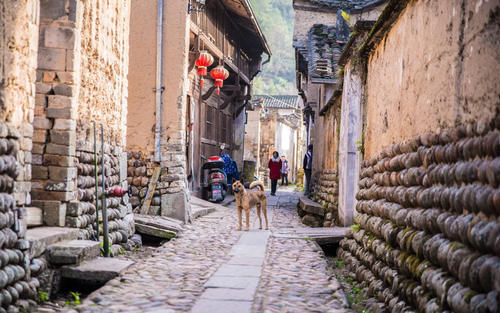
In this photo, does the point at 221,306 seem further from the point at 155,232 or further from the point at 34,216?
the point at 155,232

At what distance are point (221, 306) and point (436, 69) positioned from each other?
2.46 metres

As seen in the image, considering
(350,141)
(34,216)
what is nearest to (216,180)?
(350,141)

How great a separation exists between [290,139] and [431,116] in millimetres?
35536

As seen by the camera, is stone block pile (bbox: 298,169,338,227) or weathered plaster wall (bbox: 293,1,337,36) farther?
weathered plaster wall (bbox: 293,1,337,36)

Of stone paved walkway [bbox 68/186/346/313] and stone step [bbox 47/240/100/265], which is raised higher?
stone step [bbox 47/240/100/265]

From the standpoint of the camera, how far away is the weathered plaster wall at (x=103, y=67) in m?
6.30

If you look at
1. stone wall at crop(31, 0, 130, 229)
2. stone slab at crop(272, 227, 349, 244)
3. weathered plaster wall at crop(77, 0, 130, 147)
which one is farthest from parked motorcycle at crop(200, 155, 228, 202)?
stone wall at crop(31, 0, 130, 229)

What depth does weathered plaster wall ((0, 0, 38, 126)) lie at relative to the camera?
432 cm

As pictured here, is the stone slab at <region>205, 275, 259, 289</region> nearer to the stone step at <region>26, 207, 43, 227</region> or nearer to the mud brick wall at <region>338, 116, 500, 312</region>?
the mud brick wall at <region>338, 116, 500, 312</region>

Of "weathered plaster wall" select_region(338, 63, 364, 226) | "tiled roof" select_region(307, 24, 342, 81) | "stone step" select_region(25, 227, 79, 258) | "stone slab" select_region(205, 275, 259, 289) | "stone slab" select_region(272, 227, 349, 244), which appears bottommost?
"stone slab" select_region(205, 275, 259, 289)

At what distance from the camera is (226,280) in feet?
17.1

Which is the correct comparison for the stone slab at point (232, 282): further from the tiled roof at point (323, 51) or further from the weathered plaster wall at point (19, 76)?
the tiled roof at point (323, 51)

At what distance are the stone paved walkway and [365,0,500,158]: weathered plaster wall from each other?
5.40 feet

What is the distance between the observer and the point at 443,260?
10.1ft
